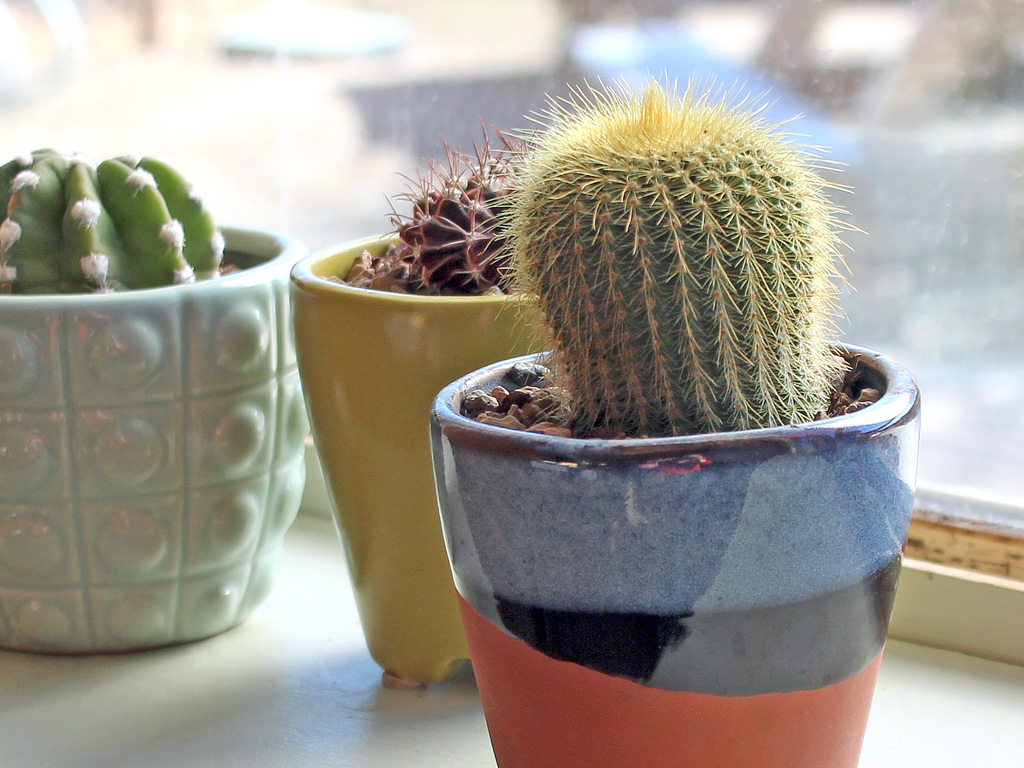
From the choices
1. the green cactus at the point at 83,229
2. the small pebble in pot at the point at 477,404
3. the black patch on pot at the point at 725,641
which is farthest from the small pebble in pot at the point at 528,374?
the green cactus at the point at 83,229

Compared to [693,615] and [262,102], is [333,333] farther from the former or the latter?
[262,102]

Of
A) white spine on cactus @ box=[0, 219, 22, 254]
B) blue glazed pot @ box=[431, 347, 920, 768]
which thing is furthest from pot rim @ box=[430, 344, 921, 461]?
white spine on cactus @ box=[0, 219, 22, 254]

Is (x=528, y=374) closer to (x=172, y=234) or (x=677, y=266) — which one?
(x=677, y=266)

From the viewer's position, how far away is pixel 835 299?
0.57 metres

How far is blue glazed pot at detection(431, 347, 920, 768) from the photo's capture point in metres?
0.45

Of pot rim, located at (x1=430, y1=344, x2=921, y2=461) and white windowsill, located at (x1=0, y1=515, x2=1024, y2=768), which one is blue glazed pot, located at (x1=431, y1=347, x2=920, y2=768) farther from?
white windowsill, located at (x1=0, y1=515, x2=1024, y2=768)

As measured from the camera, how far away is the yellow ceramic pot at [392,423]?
62 centimetres

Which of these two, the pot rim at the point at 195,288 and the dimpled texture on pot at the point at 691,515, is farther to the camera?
the pot rim at the point at 195,288

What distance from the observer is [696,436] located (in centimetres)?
45

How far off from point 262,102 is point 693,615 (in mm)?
926

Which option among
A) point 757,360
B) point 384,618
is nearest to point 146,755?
point 384,618

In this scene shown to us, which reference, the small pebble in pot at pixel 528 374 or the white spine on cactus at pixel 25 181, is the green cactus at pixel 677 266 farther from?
the white spine on cactus at pixel 25 181

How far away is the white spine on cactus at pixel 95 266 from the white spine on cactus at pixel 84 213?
0.02 metres

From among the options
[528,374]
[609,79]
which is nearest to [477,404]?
[528,374]
